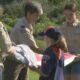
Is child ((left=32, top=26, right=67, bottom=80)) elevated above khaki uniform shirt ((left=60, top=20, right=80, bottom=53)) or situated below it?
above

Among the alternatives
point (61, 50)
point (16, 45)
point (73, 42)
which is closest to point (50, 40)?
point (61, 50)

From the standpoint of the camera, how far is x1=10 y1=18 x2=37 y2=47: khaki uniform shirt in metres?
6.25

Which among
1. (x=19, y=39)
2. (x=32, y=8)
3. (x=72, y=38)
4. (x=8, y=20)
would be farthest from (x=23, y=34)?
(x=8, y=20)

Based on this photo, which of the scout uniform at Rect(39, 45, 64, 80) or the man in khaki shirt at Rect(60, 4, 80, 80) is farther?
the man in khaki shirt at Rect(60, 4, 80, 80)

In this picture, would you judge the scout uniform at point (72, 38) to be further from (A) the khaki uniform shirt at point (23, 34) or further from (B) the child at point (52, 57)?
(B) the child at point (52, 57)

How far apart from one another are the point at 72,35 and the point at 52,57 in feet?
3.87

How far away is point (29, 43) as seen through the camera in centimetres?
630

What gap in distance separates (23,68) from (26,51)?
79cm

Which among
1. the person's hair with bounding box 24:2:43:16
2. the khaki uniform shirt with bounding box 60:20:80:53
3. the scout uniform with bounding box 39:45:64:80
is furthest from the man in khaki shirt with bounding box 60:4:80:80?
the scout uniform with bounding box 39:45:64:80

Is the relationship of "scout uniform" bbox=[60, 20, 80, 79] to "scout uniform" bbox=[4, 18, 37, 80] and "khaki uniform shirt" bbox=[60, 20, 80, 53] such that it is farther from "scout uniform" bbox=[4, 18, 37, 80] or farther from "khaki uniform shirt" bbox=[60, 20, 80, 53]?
"scout uniform" bbox=[4, 18, 37, 80]

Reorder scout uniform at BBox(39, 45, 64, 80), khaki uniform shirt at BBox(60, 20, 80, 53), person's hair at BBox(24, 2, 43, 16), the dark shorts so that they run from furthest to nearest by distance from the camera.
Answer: khaki uniform shirt at BBox(60, 20, 80, 53) → the dark shorts → person's hair at BBox(24, 2, 43, 16) → scout uniform at BBox(39, 45, 64, 80)

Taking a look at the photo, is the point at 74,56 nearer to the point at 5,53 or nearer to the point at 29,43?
the point at 29,43

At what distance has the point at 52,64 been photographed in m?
5.54

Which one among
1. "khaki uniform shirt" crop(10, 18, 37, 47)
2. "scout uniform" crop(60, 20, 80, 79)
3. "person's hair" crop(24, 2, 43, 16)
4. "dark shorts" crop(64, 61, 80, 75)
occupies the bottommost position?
"dark shorts" crop(64, 61, 80, 75)
